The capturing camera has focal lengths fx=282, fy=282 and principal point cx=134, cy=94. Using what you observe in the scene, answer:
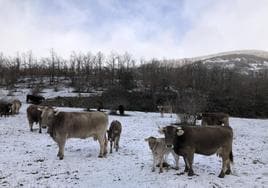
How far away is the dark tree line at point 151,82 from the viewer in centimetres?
4269

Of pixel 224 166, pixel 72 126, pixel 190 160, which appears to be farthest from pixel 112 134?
pixel 224 166

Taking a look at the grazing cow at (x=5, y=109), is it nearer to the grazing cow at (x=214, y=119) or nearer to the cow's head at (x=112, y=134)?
the cow's head at (x=112, y=134)

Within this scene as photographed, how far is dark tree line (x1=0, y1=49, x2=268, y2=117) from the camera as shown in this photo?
4269cm

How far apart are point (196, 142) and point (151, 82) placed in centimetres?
4409

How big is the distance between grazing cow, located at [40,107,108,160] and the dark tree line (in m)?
22.5

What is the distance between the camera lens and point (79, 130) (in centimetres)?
1064

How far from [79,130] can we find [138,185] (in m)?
3.78

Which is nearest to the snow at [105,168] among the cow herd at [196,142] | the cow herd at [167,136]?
the cow herd at [167,136]

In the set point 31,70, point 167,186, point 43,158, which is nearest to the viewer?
point 167,186

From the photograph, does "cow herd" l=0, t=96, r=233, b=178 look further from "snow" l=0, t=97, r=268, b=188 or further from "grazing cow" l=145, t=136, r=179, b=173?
"snow" l=0, t=97, r=268, b=188

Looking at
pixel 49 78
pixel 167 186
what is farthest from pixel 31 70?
pixel 167 186

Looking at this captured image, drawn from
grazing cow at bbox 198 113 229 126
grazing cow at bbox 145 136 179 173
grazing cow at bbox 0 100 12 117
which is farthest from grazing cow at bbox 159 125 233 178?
grazing cow at bbox 0 100 12 117

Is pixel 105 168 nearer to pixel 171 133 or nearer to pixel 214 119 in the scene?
pixel 171 133

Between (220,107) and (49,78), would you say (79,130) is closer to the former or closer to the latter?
(220,107)
